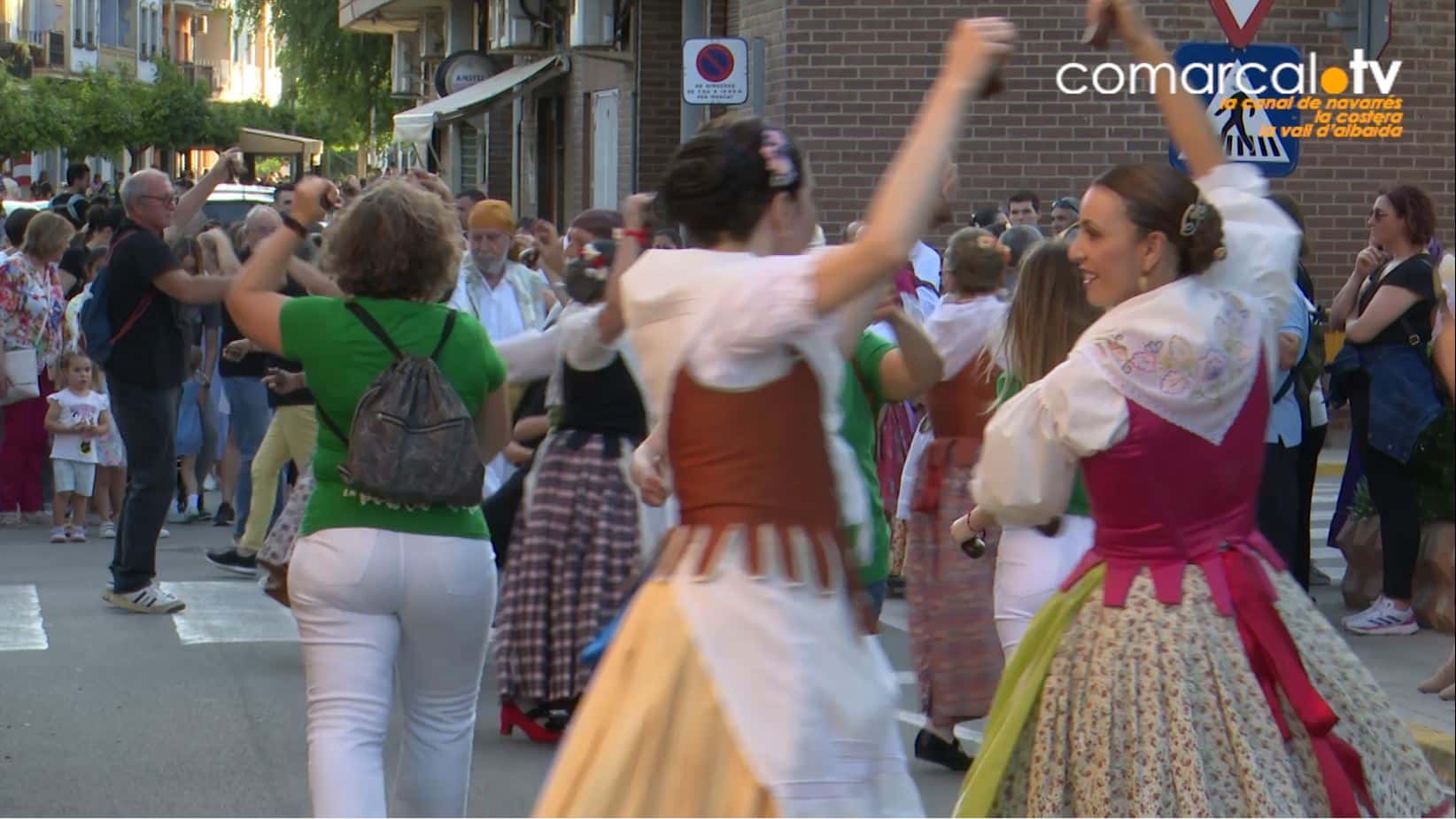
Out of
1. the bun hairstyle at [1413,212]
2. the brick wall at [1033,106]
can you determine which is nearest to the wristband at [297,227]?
the bun hairstyle at [1413,212]

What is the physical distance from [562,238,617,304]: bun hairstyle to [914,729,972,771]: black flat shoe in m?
1.83

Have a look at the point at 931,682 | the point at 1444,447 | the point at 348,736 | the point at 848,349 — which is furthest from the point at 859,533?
the point at 1444,447

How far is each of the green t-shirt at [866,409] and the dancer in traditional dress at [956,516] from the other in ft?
3.00

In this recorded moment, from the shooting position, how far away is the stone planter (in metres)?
9.75

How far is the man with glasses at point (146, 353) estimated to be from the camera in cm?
1002

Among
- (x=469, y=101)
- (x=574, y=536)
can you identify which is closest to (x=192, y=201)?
(x=574, y=536)

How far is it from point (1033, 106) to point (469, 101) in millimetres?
13393

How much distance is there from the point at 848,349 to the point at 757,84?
1086 cm

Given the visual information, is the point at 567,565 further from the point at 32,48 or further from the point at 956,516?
the point at 32,48

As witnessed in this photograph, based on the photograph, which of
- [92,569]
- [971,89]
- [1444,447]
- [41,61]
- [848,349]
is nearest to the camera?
[971,89]

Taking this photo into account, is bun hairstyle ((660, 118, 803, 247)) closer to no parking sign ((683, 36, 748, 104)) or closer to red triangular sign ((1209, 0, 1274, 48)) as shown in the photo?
red triangular sign ((1209, 0, 1274, 48))

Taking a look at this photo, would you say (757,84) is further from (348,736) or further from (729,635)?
(729,635)

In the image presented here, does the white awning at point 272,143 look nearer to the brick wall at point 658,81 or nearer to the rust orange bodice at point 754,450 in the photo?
the brick wall at point 658,81

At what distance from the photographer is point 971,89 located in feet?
11.3
